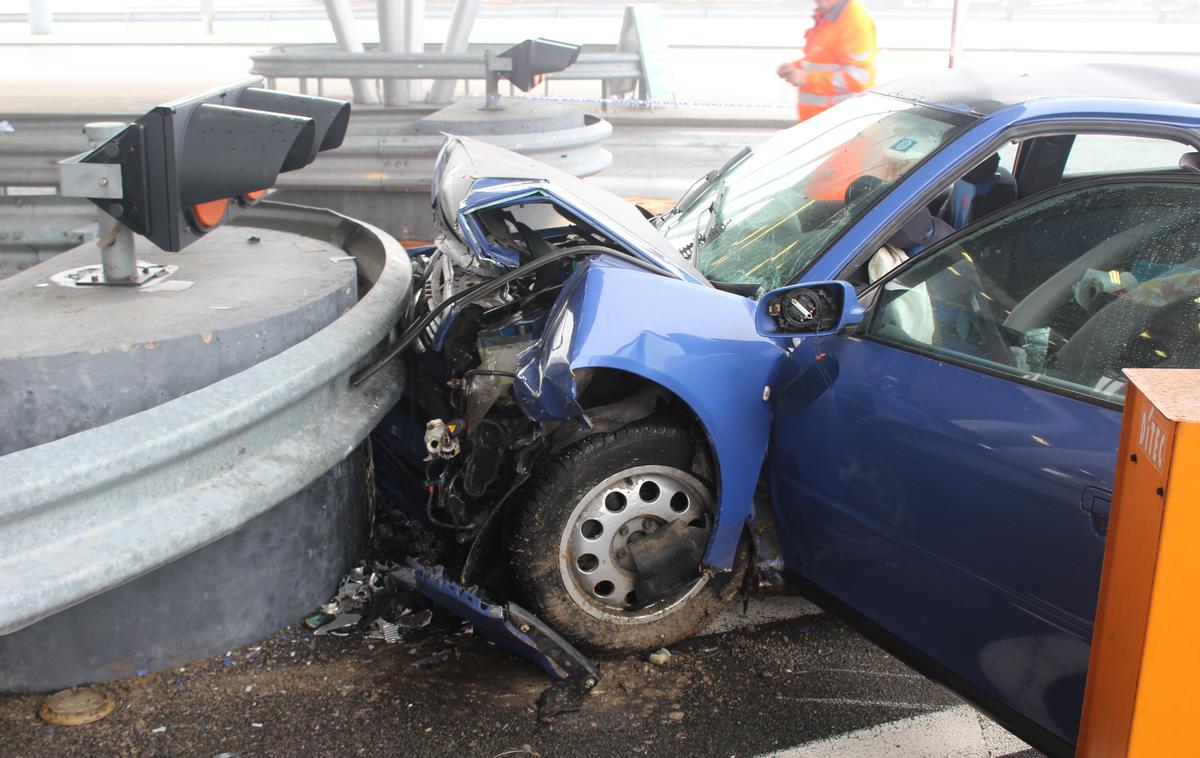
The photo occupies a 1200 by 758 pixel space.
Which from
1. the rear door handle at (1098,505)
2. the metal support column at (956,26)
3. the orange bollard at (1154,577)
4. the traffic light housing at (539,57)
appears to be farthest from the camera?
the metal support column at (956,26)

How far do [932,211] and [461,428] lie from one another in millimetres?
1962

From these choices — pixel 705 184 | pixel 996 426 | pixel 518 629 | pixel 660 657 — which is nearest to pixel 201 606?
pixel 518 629

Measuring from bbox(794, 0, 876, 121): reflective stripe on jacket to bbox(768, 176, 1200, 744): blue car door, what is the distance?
6.18 m

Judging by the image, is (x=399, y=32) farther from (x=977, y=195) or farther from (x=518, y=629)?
(x=518, y=629)

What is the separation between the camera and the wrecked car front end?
3.22 metres

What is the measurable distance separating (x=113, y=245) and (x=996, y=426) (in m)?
2.52

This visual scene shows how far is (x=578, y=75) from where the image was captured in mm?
15086

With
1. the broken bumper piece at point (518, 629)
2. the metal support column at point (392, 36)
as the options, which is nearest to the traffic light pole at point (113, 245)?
the broken bumper piece at point (518, 629)

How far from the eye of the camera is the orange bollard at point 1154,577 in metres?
1.75

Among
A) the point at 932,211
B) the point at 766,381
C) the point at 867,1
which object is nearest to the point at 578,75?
the point at 932,211

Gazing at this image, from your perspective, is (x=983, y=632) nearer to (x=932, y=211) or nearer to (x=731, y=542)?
(x=731, y=542)

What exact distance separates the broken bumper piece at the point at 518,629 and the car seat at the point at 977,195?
2.11 m

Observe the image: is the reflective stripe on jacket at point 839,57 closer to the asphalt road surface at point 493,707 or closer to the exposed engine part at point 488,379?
the exposed engine part at point 488,379

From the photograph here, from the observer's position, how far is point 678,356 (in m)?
3.21
